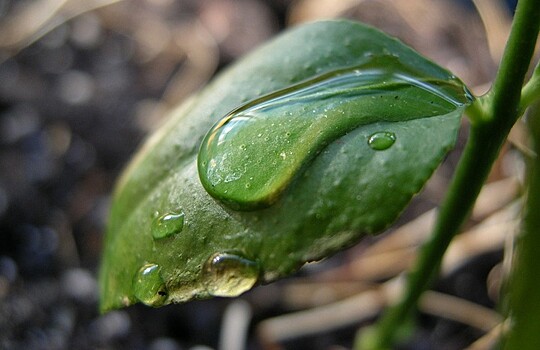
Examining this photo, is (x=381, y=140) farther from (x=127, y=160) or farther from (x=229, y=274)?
(x=127, y=160)

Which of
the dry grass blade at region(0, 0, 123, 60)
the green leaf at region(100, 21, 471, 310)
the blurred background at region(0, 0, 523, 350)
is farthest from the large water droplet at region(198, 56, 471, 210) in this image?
the dry grass blade at region(0, 0, 123, 60)

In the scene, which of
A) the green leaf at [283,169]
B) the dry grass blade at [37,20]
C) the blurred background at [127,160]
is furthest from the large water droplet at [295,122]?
the dry grass blade at [37,20]

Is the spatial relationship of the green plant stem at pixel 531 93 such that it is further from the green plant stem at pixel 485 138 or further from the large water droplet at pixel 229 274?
the large water droplet at pixel 229 274

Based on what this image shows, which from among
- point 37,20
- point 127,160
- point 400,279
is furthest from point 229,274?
point 37,20

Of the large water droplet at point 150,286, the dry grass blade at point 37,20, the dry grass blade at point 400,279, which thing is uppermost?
the large water droplet at point 150,286

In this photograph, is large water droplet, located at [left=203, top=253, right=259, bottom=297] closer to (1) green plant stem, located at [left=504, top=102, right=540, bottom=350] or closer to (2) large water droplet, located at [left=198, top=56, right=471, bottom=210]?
(2) large water droplet, located at [left=198, top=56, right=471, bottom=210]

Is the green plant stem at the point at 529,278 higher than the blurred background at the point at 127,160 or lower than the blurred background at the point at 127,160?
higher

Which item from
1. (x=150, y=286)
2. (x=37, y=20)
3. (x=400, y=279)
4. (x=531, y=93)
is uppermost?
(x=531, y=93)
